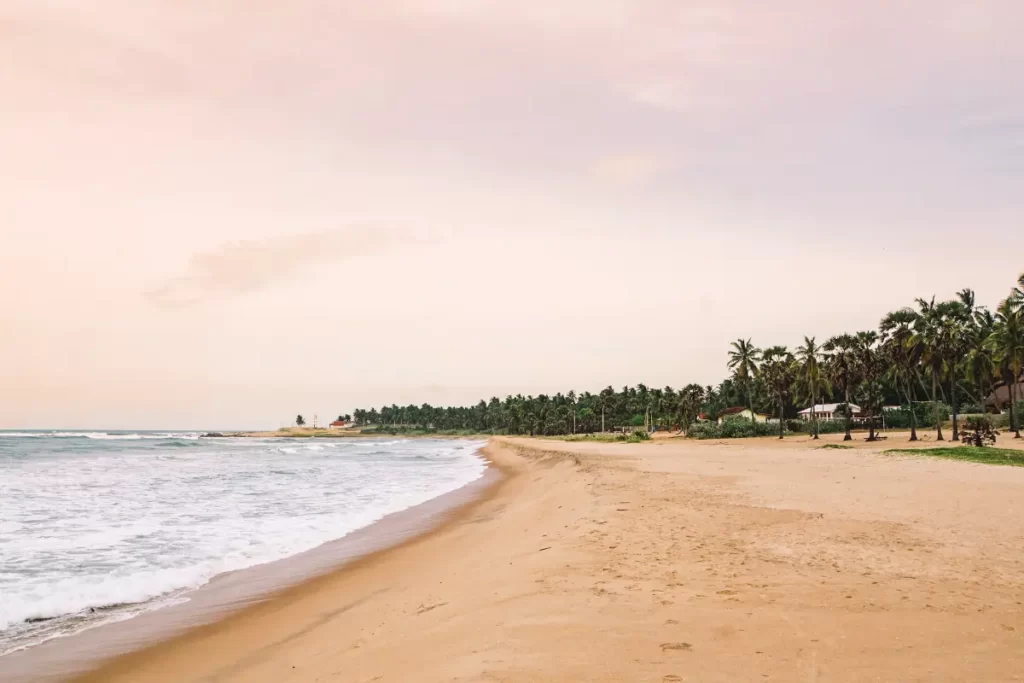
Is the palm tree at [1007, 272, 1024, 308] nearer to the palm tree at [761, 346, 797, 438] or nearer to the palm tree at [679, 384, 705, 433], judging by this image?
the palm tree at [761, 346, 797, 438]

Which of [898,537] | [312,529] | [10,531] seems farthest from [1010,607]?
[10,531]

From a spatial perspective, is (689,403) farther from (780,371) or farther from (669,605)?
(669,605)

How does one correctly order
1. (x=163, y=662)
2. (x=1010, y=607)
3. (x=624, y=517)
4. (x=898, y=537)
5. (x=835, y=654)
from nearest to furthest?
(x=835, y=654)
(x=1010, y=607)
(x=163, y=662)
(x=898, y=537)
(x=624, y=517)

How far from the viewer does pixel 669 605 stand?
750 cm


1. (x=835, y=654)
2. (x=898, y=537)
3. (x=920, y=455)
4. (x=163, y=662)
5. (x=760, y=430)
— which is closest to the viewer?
(x=835, y=654)

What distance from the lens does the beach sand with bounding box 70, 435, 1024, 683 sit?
5832 mm

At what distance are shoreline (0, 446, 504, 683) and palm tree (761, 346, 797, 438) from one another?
71870 mm

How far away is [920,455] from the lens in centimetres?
3269

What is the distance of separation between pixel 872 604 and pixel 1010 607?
60.7 inches

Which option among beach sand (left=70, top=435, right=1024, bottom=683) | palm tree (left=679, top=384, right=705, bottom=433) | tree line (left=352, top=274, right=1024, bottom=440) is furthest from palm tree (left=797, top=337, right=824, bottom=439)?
beach sand (left=70, top=435, right=1024, bottom=683)

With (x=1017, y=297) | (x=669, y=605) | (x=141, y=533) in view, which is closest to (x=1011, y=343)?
(x=1017, y=297)

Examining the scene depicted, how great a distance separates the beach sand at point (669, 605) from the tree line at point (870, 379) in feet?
158

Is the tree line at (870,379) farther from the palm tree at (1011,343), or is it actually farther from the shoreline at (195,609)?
the shoreline at (195,609)

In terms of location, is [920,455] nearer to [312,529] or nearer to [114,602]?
[312,529]
